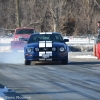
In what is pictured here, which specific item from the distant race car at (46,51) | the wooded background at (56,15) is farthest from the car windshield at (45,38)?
the wooded background at (56,15)

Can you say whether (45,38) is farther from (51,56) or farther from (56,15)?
(56,15)

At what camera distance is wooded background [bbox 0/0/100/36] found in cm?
6506

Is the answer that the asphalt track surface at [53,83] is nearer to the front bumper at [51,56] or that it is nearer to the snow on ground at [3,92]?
the snow on ground at [3,92]

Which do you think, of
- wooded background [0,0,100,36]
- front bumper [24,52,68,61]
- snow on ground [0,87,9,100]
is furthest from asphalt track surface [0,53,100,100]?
wooded background [0,0,100,36]

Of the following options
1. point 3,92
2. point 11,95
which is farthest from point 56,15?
point 11,95

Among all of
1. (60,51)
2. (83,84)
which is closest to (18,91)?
(83,84)

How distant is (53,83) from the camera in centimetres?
1406

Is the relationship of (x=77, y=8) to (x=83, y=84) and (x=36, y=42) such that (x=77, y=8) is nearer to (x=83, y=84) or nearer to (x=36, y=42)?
(x=36, y=42)

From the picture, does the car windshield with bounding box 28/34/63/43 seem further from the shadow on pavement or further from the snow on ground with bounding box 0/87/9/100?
the shadow on pavement

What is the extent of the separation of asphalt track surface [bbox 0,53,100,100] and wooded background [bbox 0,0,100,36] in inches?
1703

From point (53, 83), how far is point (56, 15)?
4774 centimetres

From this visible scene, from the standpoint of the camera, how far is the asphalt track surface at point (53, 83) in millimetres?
11438

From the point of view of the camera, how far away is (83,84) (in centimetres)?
1383

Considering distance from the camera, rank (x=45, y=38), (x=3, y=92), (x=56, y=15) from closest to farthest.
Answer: (x=3, y=92) < (x=45, y=38) < (x=56, y=15)
